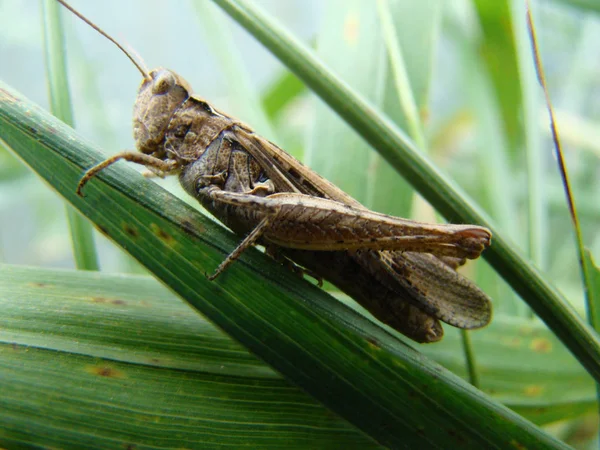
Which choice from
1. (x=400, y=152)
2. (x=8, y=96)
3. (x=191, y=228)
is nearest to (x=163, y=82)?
(x=8, y=96)

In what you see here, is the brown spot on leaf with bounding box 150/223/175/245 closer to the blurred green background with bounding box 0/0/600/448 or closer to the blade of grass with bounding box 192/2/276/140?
the blurred green background with bounding box 0/0/600/448

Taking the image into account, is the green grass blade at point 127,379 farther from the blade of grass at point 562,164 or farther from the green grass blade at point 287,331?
the blade of grass at point 562,164

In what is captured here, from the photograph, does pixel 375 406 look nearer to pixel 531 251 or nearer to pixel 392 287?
pixel 392 287

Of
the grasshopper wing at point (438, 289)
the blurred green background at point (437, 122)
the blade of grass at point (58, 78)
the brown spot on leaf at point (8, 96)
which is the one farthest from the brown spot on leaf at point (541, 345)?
the brown spot on leaf at point (8, 96)

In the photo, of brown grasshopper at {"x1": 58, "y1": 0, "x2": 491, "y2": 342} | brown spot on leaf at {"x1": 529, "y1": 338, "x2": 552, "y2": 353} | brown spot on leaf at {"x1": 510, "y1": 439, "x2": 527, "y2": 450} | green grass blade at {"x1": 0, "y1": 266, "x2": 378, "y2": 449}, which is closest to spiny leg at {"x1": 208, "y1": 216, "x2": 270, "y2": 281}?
brown grasshopper at {"x1": 58, "y1": 0, "x2": 491, "y2": 342}

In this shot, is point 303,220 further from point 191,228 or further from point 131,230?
point 131,230

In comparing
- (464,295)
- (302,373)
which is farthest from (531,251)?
(302,373)

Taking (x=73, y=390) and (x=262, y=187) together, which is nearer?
(x=73, y=390)
